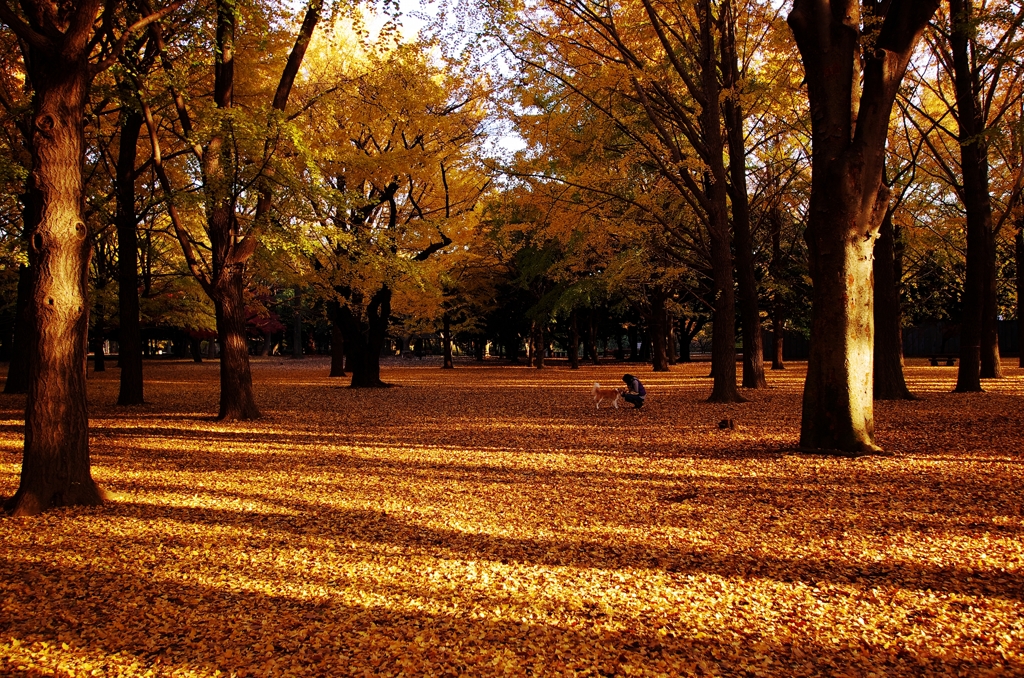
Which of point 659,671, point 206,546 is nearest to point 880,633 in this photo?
point 659,671

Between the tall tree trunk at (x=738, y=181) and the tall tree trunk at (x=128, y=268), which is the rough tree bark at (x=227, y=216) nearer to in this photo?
the tall tree trunk at (x=128, y=268)

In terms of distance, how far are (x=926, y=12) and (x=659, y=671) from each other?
7.57 metres

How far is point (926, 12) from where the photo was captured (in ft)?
23.0

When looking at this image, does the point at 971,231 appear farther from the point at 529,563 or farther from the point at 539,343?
the point at 539,343

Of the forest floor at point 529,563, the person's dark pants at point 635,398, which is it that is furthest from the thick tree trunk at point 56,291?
the person's dark pants at point 635,398

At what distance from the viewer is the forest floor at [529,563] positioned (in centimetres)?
300

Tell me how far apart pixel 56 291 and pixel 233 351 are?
6.56 m

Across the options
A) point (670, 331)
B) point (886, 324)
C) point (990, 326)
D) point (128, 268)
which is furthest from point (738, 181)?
point (670, 331)

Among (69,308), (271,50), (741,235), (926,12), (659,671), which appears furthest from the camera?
(741,235)

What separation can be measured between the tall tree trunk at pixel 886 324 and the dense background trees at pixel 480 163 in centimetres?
5

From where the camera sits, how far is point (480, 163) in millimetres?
15117

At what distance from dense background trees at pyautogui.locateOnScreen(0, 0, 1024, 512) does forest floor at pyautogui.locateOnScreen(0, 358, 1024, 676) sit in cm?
139

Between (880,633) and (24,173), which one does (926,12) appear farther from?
(24,173)

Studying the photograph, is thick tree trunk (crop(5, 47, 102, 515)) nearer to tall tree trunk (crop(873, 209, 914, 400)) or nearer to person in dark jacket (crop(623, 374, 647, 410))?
person in dark jacket (crop(623, 374, 647, 410))
